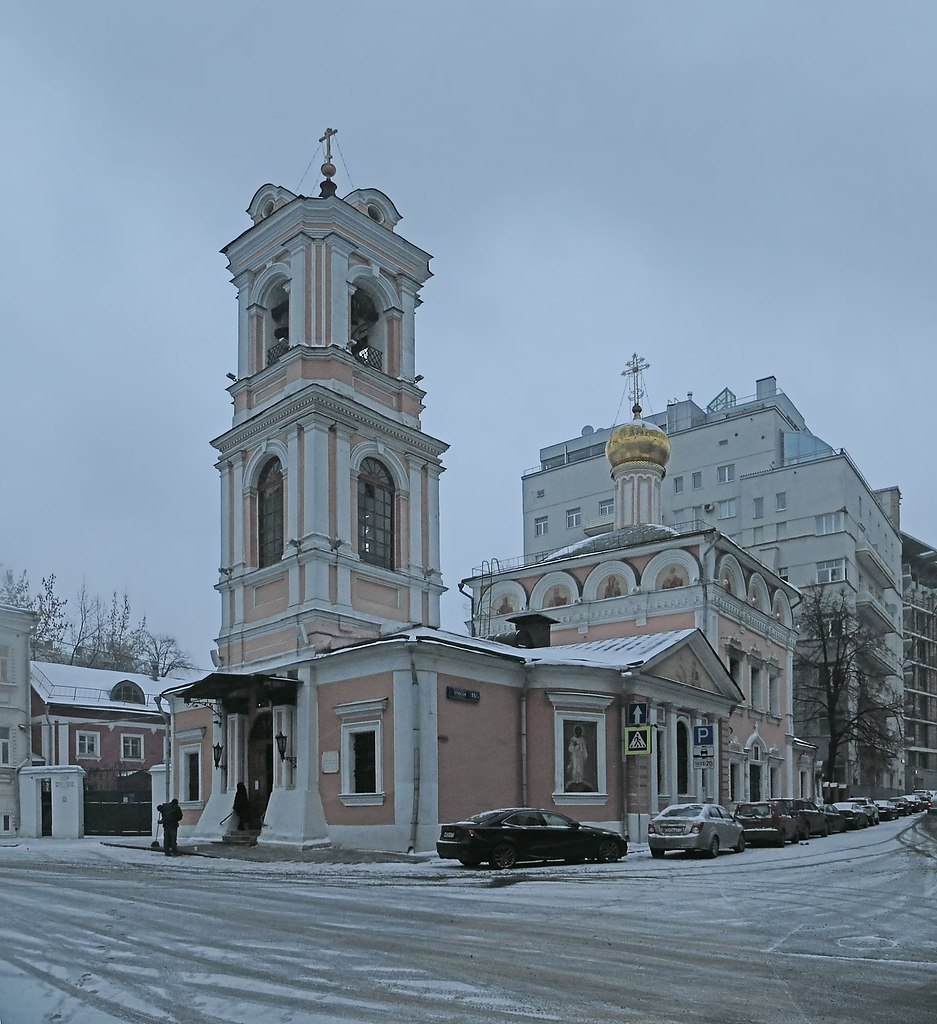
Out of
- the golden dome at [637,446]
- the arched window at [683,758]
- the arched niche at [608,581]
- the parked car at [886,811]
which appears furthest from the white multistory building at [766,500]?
the arched window at [683,758]

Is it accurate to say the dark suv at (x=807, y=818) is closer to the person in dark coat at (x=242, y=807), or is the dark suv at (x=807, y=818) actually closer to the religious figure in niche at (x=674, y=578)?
the religious figure in niche at (x=674, y=578)

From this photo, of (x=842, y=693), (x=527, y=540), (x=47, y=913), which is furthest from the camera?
(x=527, y=540)

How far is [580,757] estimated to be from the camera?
27781 mm

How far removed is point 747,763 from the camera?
42375 mm

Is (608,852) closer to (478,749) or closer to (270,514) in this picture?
(478,749)

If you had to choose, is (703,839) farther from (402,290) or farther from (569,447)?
(569,447)

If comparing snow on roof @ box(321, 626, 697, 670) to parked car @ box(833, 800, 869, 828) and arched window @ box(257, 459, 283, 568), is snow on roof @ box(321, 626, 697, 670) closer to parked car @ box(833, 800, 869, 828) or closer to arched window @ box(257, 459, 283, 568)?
arched window @ box(257, 459, 283, 568)

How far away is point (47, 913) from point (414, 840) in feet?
40.0

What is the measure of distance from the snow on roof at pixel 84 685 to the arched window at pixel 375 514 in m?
24.7

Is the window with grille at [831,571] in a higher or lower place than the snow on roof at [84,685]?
higher

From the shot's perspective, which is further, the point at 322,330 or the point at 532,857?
the point at 322,330

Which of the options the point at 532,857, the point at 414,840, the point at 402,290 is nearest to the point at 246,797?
the point at 414,840

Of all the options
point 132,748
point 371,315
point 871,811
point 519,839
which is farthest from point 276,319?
point 871,811

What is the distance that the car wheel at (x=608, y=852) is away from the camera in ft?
72.9
